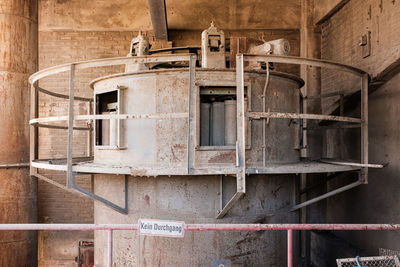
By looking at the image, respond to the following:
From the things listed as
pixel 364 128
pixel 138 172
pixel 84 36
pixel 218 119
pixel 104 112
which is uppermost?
pixel 84 36

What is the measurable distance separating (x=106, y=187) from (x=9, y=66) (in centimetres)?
395

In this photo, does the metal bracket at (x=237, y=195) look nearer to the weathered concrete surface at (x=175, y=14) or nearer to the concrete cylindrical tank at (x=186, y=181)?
the concrete cylindrical tank at (x=186, y=181)

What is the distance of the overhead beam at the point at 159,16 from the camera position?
6.67 metres

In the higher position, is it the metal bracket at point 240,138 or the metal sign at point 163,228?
the metal bracket at point 240,138

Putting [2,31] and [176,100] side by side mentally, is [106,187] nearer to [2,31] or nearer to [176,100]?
[176,100]

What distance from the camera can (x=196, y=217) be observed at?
15.4ft

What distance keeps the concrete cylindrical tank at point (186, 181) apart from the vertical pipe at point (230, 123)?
3.4 inches

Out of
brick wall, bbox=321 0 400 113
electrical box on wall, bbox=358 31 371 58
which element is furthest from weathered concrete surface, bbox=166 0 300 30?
electrical box on wall, bbox=358 31 371 58

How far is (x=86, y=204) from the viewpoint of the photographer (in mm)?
9445

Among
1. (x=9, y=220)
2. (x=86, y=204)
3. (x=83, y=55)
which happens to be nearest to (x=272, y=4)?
(x=83, y=55)

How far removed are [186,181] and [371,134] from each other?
4460 mm

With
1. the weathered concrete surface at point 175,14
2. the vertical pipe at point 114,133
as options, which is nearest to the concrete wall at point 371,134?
the weathered concrete surface at point 175,14

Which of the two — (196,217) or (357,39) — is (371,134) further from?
(196,217)

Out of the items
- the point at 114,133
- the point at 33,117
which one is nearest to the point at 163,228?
the point at 114,133
